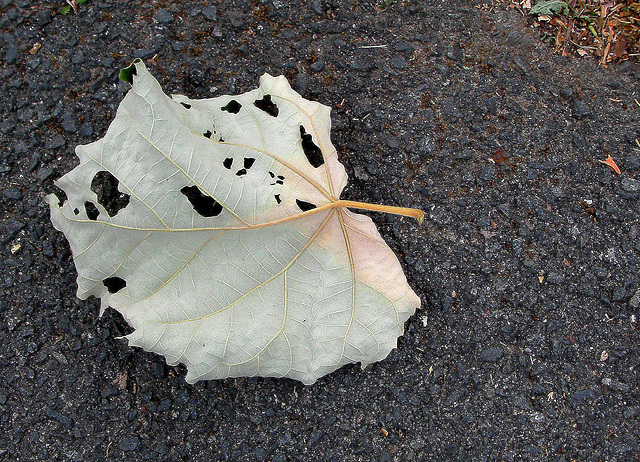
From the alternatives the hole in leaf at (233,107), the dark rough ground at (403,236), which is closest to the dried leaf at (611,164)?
the dark rough ground at (403,236)

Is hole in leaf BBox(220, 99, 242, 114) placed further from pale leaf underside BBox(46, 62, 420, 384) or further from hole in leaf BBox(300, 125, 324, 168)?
hole in leaf BBox(300, 125, 324, 168)

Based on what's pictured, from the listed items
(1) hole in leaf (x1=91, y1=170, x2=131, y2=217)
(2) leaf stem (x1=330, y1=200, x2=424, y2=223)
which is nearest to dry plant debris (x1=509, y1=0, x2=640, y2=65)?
(2) leaf stem (x1=330, y1=200, x2=424, y2=223)

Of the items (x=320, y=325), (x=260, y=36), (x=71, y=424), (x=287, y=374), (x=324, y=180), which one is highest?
(x=260, y=36)

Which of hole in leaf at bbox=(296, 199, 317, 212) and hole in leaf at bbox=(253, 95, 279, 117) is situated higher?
hole in leaf at bbox=(253, 95, 279, 117)

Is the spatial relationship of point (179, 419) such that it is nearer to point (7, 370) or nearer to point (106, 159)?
point (7, 370)

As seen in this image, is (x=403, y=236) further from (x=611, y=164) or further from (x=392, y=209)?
(x=611, y=164)

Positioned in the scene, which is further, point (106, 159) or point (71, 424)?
point (71, 424)

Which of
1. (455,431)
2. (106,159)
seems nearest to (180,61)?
(106,159)
